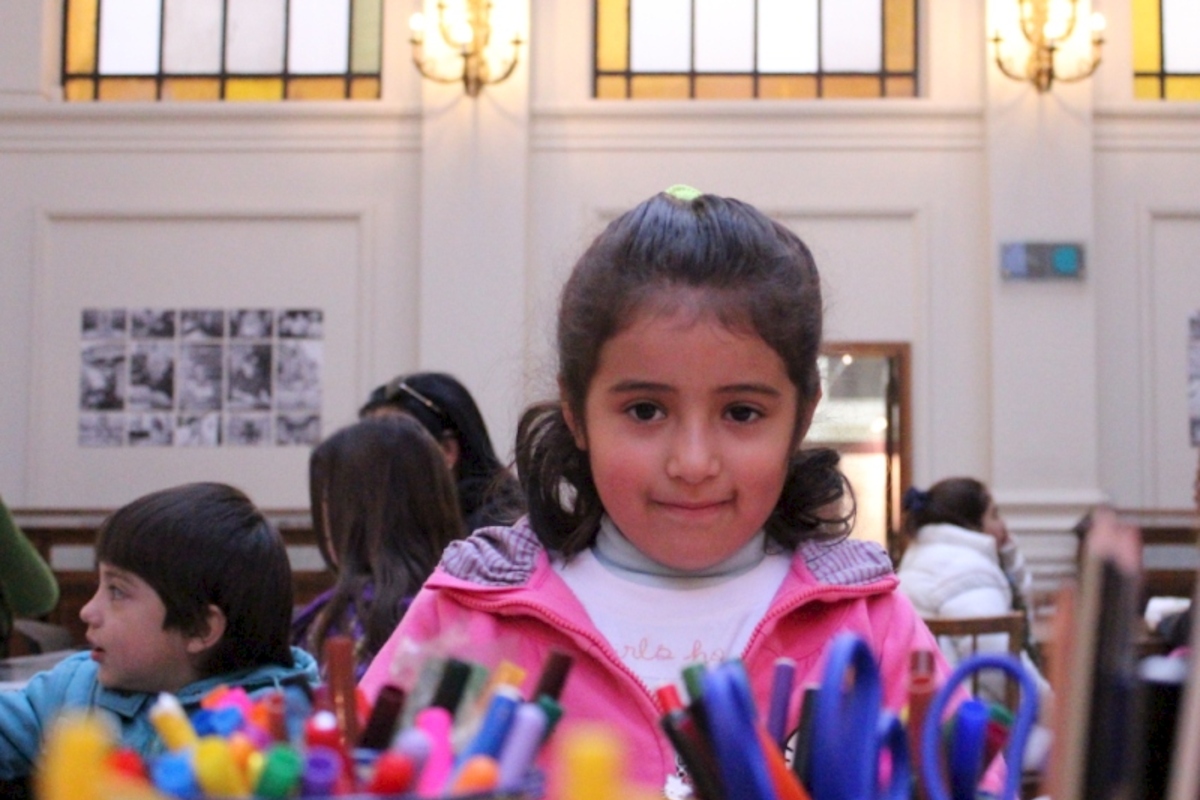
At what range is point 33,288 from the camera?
7.20 meters

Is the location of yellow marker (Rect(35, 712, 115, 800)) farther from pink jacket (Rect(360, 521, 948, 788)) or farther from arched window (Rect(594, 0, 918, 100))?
arched window (Rect(594, 0, 918, 100))

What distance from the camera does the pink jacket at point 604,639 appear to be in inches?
41.4

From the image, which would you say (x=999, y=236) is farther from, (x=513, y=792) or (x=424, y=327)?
(x=513, y=792)

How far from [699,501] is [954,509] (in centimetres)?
401

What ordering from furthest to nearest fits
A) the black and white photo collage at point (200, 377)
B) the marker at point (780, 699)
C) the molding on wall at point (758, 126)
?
the molding on wall at point (758, 126)
the black and white photo collage at point (200, 377)
the marker at point (780, 699)

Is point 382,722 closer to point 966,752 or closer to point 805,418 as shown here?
point 966,752

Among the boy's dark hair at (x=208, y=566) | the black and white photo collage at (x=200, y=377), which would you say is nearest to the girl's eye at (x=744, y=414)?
the boy's dark hair at (x=208, y=566)

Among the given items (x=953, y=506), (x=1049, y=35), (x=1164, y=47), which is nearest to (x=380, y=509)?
(x=953, y=506)

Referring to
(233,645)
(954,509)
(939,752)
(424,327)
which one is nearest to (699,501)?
(939,752)

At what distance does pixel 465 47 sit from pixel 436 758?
6.72 meters

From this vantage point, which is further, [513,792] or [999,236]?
[999,236]

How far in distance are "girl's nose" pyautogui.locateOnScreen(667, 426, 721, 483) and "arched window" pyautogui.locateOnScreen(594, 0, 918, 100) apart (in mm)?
6617

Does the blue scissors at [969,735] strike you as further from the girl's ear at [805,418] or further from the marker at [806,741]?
the girl's ear at [805,418]

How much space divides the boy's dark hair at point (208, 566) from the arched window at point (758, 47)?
583 centimetres
